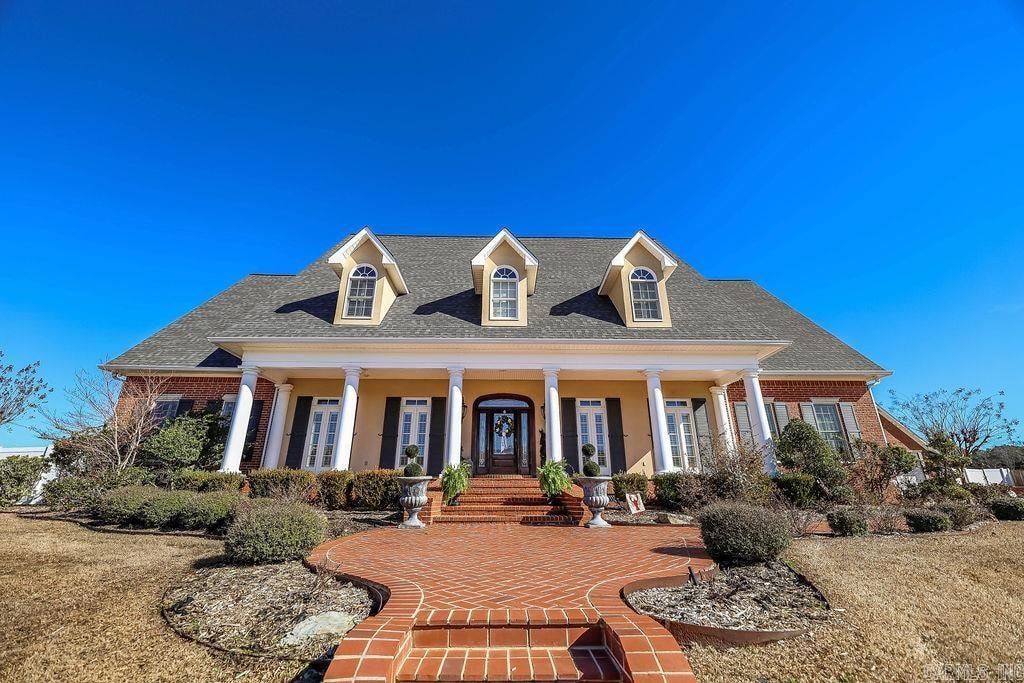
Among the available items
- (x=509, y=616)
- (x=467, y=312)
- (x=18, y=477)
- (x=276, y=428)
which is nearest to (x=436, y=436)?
(x=467, y=312)

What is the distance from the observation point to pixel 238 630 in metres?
4.15

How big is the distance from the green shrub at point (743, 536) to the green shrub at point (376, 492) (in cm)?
802

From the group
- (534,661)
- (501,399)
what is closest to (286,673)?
(534,661)

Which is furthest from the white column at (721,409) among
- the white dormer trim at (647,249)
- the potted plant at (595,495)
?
the potted plant at (595,495)

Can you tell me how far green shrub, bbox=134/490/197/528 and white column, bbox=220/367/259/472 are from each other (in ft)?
10.2

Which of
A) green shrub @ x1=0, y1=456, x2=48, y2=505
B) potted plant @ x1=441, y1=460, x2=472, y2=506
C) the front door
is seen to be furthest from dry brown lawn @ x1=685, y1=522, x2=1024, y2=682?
green shrub @ x1=0, y1=456, x2=48, y2=505

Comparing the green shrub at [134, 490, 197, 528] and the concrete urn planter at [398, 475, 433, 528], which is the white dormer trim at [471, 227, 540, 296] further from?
the green shrub at [134, 490, 197, 528]

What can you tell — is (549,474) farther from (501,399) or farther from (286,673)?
(286,673)

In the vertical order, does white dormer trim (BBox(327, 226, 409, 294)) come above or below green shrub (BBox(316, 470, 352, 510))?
above

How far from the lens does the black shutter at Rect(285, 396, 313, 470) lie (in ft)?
46.1

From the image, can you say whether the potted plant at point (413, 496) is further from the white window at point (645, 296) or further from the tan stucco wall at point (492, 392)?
the white window at point (645, 296)

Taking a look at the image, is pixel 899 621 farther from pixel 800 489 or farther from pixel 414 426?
pixel 414 426

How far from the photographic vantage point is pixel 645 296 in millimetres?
14586

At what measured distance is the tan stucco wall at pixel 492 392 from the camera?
14.6m
